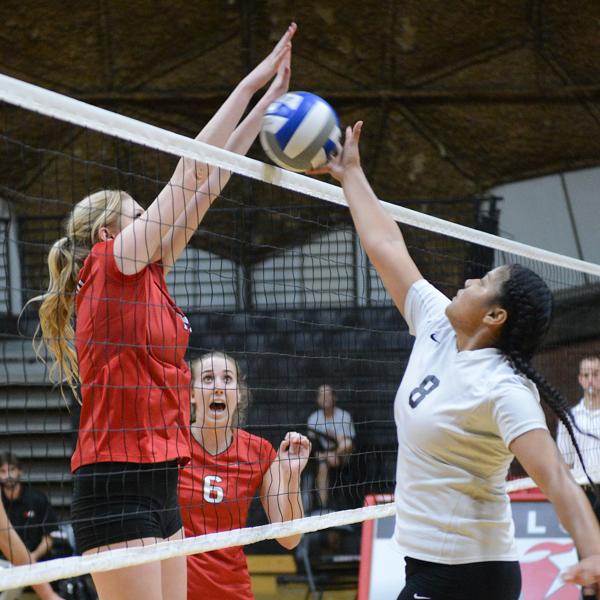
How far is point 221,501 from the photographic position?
399 centimetres

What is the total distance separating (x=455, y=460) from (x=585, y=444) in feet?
12.8

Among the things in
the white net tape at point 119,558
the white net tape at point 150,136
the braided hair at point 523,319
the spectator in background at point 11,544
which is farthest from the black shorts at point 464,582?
the white net tape at point 150,136

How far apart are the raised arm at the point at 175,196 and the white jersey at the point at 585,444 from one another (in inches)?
123

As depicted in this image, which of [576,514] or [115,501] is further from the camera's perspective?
[115,501]

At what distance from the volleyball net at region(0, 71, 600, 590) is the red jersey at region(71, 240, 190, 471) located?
233 mm

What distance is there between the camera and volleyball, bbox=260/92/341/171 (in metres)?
3.32

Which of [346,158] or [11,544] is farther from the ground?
[346,158]

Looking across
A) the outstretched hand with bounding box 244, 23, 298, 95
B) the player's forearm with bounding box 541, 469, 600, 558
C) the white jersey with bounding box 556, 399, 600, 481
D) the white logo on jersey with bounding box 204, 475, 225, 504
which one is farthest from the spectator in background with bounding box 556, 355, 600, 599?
the player's forearm with bounding box 541, 469, 600, 558

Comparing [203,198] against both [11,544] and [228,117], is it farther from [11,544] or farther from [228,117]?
[11,544]

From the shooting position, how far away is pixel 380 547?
21.9 ft

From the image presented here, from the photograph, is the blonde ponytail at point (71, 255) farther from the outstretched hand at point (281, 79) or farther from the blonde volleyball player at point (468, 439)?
the blonde volleyball player at point (468, 439)

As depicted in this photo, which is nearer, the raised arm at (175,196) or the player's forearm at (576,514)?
the player's forearm at (576,514)

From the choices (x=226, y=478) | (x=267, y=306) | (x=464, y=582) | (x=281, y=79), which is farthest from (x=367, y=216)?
(x=267, y=306)

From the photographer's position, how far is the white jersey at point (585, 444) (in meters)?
5.94
